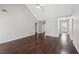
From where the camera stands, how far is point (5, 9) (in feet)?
5.75

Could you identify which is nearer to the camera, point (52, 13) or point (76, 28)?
point (52, 13)

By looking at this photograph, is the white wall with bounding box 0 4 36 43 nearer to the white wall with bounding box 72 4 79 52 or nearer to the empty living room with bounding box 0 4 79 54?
the empty living room with bounding box 0 4 79 54

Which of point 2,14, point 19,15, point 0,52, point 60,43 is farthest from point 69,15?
point 0,52

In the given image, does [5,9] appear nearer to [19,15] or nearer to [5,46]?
[19,15]

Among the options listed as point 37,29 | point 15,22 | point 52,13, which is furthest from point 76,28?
point 15,22

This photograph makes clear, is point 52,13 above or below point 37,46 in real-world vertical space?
above

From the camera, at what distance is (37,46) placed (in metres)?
1.87

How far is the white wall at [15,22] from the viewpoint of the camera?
1784mm

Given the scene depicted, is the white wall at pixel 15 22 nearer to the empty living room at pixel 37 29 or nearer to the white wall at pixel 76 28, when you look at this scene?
the empty living room at pixel 37 29

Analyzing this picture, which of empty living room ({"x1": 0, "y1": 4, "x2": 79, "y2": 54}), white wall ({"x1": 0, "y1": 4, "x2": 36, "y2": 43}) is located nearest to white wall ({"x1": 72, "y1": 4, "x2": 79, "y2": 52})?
empty living room ({"x1": 0, "y1": 4, "x2": 79, "y2": 54})

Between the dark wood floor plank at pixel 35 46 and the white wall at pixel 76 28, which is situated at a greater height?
the white wall at pixel 76 28

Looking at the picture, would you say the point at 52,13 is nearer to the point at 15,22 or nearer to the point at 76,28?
the point at 76,28

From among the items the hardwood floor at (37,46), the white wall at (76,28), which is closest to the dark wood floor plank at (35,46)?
the hardwood floor at (37,46)

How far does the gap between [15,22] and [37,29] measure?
0.39 metres
